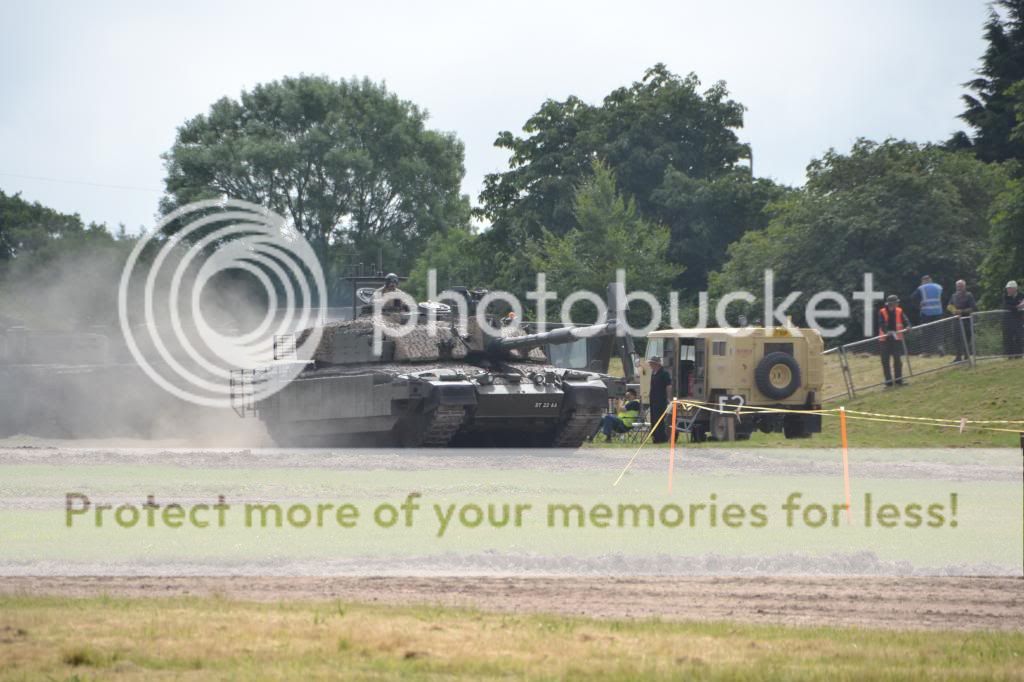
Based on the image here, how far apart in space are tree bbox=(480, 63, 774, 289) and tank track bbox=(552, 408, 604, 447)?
26.9 m

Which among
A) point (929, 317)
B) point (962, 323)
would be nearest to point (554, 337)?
point (962, 323)

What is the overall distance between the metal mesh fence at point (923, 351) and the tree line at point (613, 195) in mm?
4966

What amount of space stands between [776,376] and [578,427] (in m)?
3.68

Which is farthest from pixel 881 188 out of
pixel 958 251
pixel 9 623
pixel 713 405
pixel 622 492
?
pixel 9 623

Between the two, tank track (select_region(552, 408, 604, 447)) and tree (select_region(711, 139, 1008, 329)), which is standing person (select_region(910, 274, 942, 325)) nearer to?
tank track (select_region(552, 408, 604, 447))

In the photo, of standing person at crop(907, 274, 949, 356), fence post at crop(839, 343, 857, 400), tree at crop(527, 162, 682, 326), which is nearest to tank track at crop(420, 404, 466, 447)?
fence post at crop(839, 343, 857, 400)

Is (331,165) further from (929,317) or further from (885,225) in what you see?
(929,317)

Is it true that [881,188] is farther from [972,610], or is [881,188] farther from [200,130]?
[200,130]

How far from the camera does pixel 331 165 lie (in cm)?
6500

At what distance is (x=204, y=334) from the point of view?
141 ft

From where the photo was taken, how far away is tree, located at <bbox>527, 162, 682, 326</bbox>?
41.6m

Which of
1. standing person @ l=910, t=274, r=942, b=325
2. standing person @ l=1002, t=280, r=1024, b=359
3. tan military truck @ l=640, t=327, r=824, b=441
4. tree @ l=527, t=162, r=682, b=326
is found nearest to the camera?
tan military truck @ l=640, t=327, r=824, b=441

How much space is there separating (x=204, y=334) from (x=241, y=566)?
32.0 metres

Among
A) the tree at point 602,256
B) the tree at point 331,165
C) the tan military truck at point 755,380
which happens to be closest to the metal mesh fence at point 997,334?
the tan military truck at point 755,380
